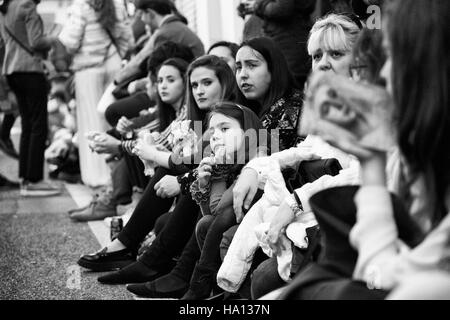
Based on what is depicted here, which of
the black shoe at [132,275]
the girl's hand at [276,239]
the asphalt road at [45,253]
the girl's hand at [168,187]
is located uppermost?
the girl's hand at [276,239]

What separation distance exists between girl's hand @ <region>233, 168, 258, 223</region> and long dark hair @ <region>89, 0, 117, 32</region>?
4.44 metres

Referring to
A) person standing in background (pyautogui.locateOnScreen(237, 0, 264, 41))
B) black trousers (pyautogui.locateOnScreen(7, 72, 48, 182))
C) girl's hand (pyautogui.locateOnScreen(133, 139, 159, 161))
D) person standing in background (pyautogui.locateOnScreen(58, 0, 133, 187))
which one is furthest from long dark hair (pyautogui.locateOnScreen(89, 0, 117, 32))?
girl's hand (pyautogui.locateOnScreen(133, 139, 159, 161))

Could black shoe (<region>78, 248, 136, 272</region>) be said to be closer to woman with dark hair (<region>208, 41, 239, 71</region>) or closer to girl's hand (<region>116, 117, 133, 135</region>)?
girl's hand (<region>116, 117, 133, 135</region>)

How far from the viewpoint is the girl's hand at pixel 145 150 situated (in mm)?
4945

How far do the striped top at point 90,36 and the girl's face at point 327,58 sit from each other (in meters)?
4.50

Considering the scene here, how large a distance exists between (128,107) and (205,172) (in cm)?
259

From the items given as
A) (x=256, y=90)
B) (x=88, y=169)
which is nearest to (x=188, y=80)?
(x=256, y=90)

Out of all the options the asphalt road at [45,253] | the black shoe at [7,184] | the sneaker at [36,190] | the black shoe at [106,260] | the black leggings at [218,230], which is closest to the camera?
the black leggings at [218,230]

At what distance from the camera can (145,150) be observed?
16.5ft

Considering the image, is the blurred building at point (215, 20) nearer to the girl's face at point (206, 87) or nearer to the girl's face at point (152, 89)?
the girl's face at point (152, 89)

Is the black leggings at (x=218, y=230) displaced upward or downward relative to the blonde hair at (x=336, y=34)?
downward

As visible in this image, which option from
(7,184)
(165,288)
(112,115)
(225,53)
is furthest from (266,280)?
(7,184)

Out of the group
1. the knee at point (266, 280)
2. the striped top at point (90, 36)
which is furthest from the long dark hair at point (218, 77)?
the striped top at point (90, 36)

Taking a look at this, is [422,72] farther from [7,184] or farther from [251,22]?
[7,184]
